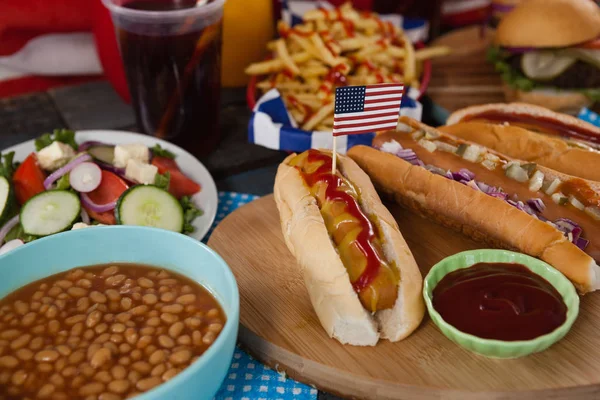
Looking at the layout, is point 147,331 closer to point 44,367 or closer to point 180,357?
point 180,357

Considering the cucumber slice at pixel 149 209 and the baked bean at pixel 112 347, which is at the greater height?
the baked bean at pixel 112 347

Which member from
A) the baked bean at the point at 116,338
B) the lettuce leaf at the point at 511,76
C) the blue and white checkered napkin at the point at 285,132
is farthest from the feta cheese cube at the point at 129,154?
the lettuce leaf at the point at 511,76

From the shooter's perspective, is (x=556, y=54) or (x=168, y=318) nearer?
(x=168, y=318)

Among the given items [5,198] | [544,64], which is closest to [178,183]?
[5,198]

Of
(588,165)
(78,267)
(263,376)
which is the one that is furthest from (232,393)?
(588,165)

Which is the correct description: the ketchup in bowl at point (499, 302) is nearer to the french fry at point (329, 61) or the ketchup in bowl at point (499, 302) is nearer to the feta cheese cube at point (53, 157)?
the french fry at point (329, 61)

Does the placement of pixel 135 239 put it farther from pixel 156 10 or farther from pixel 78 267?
pixel 156 10
